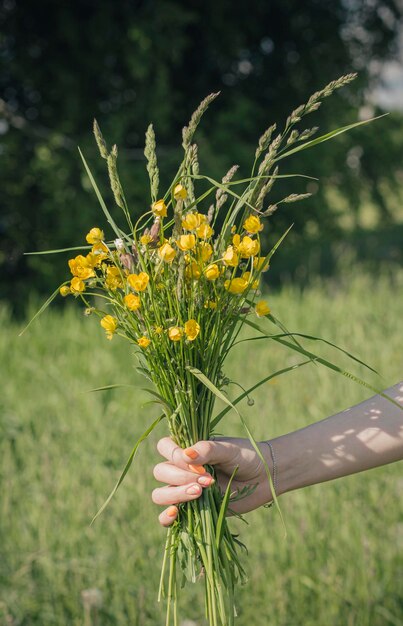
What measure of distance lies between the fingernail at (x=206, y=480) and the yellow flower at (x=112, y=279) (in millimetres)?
353

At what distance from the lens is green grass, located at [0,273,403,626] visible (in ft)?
7.13

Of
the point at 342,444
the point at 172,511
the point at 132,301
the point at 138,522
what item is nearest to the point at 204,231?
the point at 132,301

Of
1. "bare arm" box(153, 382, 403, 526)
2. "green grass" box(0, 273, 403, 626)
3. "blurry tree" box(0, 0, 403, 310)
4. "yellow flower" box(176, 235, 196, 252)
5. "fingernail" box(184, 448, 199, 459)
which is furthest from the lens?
"blurry tree" box(0, 0, 403, 310)

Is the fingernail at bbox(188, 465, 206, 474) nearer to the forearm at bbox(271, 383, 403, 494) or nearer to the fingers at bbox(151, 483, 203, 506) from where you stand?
the fingers at bbox(151, 483, 203, 506)

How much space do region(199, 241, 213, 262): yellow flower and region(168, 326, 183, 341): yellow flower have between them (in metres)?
0.12

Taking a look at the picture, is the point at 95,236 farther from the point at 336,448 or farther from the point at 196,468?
the point at 336,448

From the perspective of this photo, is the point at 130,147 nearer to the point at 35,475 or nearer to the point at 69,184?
the point at 69,184

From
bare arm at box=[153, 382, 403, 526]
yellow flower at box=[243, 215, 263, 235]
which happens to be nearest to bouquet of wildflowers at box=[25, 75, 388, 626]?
yellow flower at box=[243, 215, 263, 235]

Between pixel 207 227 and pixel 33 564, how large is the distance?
1.60 meters

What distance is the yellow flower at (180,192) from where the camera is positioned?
1.16 metres

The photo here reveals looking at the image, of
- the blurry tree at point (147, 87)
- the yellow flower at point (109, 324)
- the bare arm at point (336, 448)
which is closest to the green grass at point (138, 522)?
the bare arm at point (336, 448)

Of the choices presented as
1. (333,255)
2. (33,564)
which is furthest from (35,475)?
(333,255)

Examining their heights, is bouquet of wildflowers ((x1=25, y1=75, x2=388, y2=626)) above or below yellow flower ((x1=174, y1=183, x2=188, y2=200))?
below

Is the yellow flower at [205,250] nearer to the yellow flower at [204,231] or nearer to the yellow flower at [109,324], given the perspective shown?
the yellow flower at [204,231]
